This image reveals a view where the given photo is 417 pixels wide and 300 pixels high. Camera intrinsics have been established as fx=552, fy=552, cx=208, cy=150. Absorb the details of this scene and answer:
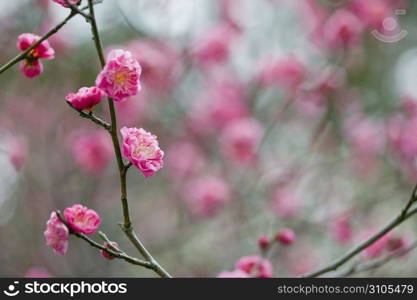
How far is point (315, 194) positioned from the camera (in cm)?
331

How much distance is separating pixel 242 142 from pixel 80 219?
2097 millimetres

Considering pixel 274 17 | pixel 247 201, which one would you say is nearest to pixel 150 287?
pixel 247 201

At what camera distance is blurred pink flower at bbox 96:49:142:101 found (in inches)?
40.9

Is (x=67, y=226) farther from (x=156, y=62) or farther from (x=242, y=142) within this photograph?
(x=242, y=142)

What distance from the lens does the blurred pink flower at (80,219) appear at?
1113 millimetres

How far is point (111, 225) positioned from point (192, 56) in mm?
1310

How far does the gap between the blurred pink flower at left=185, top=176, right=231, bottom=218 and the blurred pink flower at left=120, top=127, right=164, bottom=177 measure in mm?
1969

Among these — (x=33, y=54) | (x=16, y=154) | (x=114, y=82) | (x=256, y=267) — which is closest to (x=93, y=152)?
(x=16, y=154)

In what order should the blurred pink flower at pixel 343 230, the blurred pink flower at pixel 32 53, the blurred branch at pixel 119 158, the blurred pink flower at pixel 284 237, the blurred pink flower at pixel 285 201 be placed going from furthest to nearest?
1. the blurred pink flower at pixel 285 201
2. the blurred pink flower at pixel 343 230
3. the blurred pink flower at pixel 284 237
4. the blurred pink flower at pixel 32 53
5. the blurred branch at pixel 119 158

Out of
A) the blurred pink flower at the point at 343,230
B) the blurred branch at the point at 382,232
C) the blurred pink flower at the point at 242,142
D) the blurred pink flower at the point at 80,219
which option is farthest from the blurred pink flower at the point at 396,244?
the blurred pink flower at the point at 242,142

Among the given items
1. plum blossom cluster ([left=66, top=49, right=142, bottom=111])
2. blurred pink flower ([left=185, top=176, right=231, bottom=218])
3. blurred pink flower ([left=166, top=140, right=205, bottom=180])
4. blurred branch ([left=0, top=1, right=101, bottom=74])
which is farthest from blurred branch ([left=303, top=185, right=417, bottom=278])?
blurred pink flower ([left=166, top=140, right=205, bottom=180])

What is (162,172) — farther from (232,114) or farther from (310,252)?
(310,252)

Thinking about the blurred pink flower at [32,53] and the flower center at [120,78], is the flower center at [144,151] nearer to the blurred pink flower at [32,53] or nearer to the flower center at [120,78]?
the flower center at [120,78]

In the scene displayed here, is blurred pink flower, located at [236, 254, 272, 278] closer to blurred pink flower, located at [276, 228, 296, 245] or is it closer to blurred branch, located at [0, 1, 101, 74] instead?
blurred pink flower, located at [276, 228, 296, 245]
